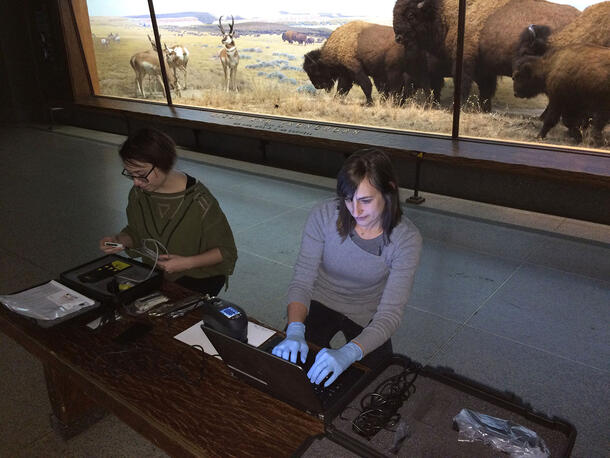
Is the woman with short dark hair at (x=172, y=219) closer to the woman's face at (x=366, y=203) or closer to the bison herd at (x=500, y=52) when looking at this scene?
the woman's face at (x=366, y=203)

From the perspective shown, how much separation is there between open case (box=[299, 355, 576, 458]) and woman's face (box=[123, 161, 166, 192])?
120 centimetres

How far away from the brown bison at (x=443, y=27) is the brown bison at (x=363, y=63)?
0.16 meters

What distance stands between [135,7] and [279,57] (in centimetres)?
271

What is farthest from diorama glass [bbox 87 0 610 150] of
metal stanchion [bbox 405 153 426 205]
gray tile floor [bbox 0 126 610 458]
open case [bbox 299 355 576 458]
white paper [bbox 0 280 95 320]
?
white paper [bbox 0 280 95 320]

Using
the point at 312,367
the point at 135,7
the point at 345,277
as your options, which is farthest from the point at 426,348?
the point at 135,7

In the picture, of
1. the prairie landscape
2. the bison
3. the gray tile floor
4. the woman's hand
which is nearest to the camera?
the woman's hand

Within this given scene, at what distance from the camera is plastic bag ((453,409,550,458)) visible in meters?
0.99

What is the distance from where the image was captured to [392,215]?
5.14ft

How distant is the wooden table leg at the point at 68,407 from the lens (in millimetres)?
1765

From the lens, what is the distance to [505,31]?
13.8 ft

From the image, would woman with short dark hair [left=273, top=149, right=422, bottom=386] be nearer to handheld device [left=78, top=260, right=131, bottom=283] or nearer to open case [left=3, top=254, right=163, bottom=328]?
open case [left=3, top=254, right=163, bottom=328]

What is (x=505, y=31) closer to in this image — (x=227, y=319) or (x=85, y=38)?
(x=227, y=319)

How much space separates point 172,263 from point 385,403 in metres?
1.06

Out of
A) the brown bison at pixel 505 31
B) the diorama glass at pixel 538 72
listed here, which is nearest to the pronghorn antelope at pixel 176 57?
the diorama glass at pixel 538 72
